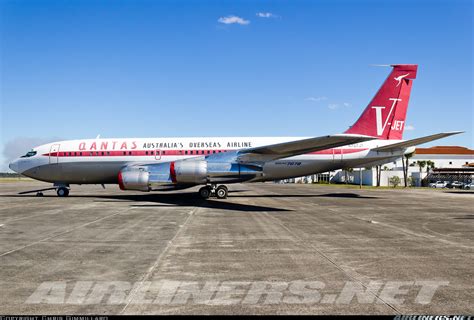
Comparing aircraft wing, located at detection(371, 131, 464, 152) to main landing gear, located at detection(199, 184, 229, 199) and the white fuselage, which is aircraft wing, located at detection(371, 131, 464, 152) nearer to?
the white fuselage

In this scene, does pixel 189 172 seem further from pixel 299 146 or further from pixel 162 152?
pixel 299 146

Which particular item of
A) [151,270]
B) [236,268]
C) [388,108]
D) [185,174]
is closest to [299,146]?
[185,174]

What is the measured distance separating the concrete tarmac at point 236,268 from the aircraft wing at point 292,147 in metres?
7.72

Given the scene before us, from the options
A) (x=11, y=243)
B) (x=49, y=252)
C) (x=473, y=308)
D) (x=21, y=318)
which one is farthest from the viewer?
(x=11, y=243)

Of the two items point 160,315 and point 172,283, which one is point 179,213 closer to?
point 172,283

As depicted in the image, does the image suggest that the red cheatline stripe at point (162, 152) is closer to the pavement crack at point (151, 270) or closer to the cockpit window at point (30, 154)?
the cockpit window at point (30, 154)

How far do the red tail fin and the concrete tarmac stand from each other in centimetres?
1600

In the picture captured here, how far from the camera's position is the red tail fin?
29.3 meters

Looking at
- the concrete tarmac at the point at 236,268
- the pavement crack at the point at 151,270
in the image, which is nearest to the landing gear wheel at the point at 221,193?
the concrete tarmac at the point at 236,268

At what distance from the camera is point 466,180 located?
80.6 meters

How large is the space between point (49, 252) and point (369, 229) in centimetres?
959

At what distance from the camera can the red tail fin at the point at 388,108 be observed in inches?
1153

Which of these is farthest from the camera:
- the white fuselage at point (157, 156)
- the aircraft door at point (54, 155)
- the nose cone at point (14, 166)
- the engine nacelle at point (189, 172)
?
the nose cone at point (14, 166)

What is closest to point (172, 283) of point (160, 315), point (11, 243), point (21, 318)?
point (160, 315)
